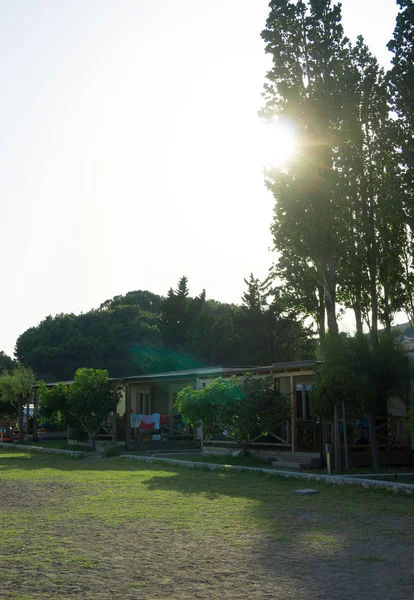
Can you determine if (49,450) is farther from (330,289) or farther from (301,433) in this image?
(330,289)

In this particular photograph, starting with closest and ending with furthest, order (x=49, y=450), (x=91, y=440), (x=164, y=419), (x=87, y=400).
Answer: (x=87, y=400)
(x=91, y=440)
(x=49, y=450)
(x=164, y=419)

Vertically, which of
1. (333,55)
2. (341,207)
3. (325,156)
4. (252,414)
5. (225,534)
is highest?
(333,55)

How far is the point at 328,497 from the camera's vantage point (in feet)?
42.2

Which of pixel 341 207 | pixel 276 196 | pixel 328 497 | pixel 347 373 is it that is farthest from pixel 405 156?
pixel 328 497

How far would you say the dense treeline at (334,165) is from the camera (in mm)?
25297

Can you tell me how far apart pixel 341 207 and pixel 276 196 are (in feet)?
7.89

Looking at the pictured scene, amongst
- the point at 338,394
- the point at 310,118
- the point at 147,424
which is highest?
the point at 310,118

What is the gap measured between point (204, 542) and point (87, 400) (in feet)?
56.3

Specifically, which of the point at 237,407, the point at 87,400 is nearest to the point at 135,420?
the point at 87,400

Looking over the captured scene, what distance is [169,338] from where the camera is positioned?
6494 centimetres

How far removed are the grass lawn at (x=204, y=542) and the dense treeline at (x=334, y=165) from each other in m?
12.7

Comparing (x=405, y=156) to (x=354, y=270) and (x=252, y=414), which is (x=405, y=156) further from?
(x=252, y=414)

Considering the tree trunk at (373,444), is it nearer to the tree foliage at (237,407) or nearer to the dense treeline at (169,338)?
the tree foliage at (237,407)

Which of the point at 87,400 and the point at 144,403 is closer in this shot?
the point at 87,400
